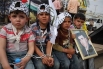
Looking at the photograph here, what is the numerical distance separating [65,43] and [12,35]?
3.24 ft

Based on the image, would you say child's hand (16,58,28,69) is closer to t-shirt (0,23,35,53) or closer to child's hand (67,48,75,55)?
t-shirt (0,23,35,53)

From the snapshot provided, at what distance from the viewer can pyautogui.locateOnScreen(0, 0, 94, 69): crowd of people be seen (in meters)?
2.55

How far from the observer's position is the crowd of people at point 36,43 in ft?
8.38

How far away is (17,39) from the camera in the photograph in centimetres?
261

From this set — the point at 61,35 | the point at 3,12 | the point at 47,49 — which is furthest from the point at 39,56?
the point at 3,12

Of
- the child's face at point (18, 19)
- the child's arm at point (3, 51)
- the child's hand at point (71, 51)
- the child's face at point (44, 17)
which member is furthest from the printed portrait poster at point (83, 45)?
the child's arm at point (3, 51)

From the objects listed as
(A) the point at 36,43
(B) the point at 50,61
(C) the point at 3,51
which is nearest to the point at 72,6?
(A) the point at 36,43

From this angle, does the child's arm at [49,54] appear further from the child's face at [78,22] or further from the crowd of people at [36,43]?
the child's face at [78,22]

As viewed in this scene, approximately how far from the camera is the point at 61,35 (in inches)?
126

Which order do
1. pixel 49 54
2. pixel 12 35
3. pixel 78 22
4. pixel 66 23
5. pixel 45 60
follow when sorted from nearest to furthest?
pixel 12 35 → pixel 45 60 → pixel 49 54 → pixel 66 23 → pixel 78 22

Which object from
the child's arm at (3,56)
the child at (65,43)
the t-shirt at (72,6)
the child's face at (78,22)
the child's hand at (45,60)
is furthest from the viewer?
the t-shirt at (72,6)

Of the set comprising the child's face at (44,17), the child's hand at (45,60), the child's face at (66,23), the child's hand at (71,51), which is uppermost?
the child's face at (44,17)

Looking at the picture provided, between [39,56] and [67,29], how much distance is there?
28.0 inches

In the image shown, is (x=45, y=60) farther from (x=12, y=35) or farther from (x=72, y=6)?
(x=72, y=6)
